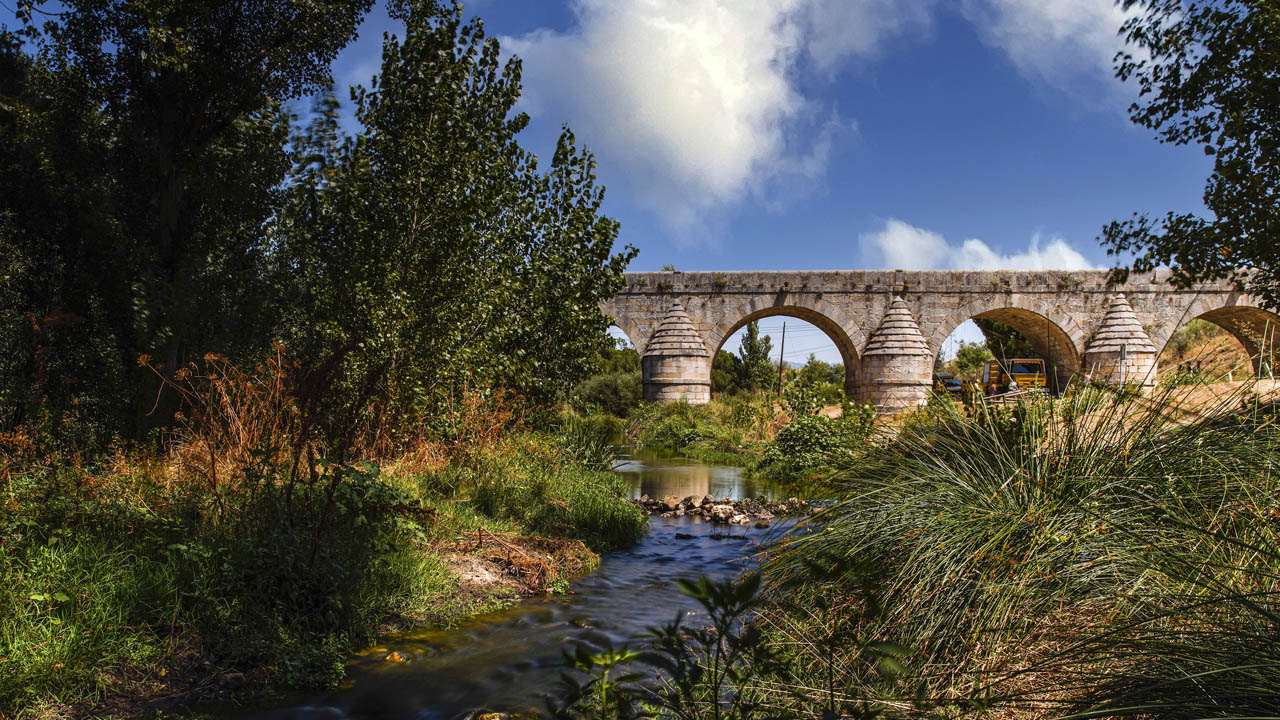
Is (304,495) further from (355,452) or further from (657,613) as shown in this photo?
(657,613)

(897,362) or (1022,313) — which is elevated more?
(1022,313)

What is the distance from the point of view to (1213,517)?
262 centimetres

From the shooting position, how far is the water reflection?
1031 cm

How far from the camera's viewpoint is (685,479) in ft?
39.2

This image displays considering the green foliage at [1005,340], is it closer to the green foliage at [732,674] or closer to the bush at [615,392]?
the bush at [615,392]

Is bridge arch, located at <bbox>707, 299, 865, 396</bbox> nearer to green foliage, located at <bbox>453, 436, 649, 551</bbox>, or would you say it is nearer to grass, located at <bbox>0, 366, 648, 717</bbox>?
green foliage, located at <bbox>453, 436, 649, 551</bbox>

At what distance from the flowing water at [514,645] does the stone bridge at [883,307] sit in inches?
574

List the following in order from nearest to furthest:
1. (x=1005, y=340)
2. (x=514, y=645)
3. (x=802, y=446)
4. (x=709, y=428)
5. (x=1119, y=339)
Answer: (x=514, y=645)
(x=802, y=446)
(x=709, y=428)
(x=1119, y=339)
(x=1005, y=340)

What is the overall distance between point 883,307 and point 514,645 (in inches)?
747

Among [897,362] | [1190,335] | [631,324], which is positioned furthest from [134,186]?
[1190,335]

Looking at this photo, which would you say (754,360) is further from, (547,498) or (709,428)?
(547,498)

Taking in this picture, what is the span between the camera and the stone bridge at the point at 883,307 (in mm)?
20547

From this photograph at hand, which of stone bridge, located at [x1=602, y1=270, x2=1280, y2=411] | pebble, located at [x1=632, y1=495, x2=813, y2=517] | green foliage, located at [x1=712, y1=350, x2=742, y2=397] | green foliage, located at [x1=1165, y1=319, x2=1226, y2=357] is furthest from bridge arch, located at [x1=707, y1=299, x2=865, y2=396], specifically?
pebble, located at [x1=632, y1=495, x2=813, y2=517]

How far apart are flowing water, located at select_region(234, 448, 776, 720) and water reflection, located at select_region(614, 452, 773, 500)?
360cm
